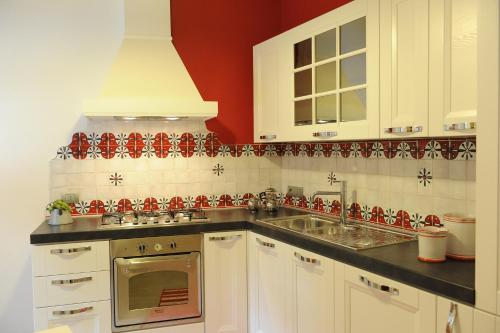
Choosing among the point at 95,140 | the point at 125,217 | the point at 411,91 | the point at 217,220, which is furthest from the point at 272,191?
the point at 411,91

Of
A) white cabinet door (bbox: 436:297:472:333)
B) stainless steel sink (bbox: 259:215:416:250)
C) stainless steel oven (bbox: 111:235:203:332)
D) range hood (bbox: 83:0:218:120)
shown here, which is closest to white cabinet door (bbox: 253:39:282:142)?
range hood (bbox: 83:0:218:120)

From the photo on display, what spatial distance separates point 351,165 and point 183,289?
4.35 ft

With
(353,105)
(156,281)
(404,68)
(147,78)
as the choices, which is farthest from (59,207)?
(404,68)

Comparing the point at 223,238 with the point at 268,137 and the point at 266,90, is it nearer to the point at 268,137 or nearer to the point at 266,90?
the point at 268,137

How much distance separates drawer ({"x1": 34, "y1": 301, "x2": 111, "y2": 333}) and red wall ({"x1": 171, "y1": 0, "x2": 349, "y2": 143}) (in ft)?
4.93

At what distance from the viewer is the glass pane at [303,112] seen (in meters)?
2.90

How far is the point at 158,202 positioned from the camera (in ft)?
11.5

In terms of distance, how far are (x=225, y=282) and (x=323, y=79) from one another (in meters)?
1.43

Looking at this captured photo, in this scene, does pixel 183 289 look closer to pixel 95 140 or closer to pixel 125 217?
pixel 125 217

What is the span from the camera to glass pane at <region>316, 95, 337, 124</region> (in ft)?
8.73

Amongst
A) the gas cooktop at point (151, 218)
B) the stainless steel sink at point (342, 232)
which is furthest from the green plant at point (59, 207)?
the stainless steel sink at point (342, 232)

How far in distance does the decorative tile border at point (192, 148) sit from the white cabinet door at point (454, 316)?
42.0 inches

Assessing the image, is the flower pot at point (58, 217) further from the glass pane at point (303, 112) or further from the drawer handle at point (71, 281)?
the glass pane at point (303, 112)

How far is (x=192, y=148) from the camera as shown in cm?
357
